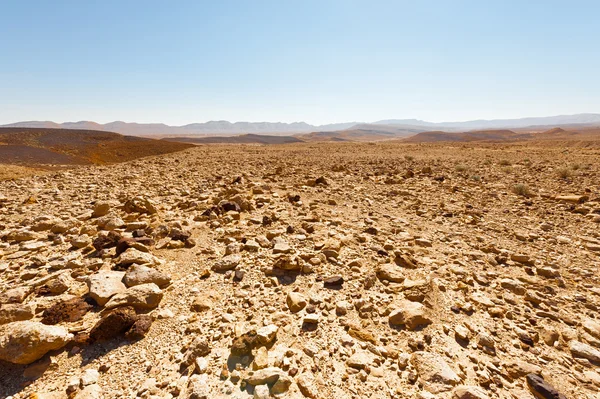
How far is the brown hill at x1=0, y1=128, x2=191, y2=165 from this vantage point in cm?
1459

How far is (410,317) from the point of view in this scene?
3.04 m

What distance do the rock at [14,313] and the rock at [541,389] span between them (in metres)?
4.56

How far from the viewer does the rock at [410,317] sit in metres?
3.01

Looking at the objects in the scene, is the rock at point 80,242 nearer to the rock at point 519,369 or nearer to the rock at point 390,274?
the rock at point 390,274

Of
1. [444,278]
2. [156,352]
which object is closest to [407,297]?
[444,278]

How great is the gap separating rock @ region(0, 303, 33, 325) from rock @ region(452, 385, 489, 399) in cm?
391

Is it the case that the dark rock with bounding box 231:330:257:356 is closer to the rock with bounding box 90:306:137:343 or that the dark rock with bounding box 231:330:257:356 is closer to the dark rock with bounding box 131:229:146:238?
the rock with bounding box 90:306:137:343

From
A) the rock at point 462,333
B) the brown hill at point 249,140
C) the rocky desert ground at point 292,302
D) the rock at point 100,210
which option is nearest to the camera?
the rocky desert ground at point 292,302

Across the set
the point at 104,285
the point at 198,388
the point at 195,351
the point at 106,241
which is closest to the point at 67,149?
the point at 106,241

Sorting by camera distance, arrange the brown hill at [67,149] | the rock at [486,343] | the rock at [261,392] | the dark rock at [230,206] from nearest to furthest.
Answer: the rock at [261,392]
the rock at [486,343]
the dark rock at [230,206]
the brown hill at [67,149]

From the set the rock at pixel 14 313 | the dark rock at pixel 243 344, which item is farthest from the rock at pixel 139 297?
the dark rock at pixel 243 344

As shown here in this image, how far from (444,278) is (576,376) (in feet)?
5.10

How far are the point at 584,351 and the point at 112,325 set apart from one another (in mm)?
4447

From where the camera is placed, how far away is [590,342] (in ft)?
9.50
